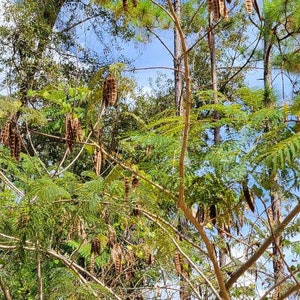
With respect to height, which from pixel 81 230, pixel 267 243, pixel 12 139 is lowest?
pixel 267 243

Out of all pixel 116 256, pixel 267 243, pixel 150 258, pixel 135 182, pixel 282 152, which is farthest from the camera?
pixel 150 258

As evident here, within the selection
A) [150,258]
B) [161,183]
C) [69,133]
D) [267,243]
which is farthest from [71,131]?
[150,258]

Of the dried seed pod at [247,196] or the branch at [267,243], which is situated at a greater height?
the dried seed pod at [247,196]

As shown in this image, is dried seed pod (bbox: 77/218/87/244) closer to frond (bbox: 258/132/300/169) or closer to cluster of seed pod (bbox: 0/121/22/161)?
cluster of seed pod (bbox: 0/121/22/161)

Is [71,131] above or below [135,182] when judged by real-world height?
above

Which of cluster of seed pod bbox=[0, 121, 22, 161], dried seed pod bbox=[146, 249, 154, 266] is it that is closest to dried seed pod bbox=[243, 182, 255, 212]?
cluster of seed pod bbox=[0, 121, 22, 161]

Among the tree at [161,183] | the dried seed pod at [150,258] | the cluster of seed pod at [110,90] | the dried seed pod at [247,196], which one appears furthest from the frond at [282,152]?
the dried seed pod at [150,258]

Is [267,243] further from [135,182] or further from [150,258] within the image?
[150,258]

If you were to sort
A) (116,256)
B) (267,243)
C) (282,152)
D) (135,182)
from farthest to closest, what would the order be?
(116,256)
(135,182)
(267,243)
(282,152)

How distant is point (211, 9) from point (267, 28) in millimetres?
3553

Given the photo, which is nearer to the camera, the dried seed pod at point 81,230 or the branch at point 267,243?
the branch at point 267,243

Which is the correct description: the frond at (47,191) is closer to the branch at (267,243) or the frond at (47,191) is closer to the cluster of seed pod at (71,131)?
the cluster of seed pod at (71,131)

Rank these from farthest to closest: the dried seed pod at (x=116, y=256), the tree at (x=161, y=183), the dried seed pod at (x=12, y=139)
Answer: the dried seed pod at (x=116, y=256), the dried seed pod at (x=12, y=139), the tree at (x=161, y=183)

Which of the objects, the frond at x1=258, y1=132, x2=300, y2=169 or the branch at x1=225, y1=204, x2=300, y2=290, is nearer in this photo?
the frond at x1=258, y1=132, x2=300, y2=169
